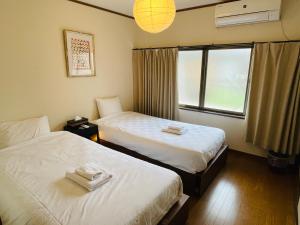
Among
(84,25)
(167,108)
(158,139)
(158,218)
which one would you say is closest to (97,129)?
(158,139)

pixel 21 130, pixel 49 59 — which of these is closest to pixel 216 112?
pixel 49 59

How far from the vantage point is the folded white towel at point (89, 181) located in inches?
56.8

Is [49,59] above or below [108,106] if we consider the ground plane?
above

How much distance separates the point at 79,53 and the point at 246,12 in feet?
8.64

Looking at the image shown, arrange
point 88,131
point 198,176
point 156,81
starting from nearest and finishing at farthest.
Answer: point 198,176
point 88,131
point 156,81

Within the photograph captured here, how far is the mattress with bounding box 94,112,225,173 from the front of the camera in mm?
2180

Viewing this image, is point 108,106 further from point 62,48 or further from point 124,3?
point 124,3

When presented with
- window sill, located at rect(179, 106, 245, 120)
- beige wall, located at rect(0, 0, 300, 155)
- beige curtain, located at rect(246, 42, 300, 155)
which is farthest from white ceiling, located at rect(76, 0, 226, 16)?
window sill, located at rect(179, 106, 245, 120)

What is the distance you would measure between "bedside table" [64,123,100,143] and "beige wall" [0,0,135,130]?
0.25 m

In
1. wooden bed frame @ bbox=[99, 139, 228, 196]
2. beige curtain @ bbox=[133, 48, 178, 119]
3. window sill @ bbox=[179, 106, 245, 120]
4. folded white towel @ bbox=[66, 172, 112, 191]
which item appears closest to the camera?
folded white towel @ bbox=[66, 172, 112, 191]

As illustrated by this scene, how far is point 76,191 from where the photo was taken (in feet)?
4.67

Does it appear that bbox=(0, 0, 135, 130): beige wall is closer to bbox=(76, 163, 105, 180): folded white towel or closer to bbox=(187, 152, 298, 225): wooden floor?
bbox=(76, 163, 105, 180): folded white towel

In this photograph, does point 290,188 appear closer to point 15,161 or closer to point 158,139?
point 158,139

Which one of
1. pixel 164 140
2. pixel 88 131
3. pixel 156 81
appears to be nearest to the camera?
pixel 164 140
